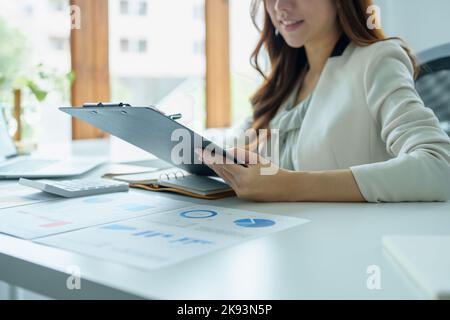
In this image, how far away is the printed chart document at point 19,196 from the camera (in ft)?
3.23

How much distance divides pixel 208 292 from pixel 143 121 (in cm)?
44

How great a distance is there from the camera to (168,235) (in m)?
0.72

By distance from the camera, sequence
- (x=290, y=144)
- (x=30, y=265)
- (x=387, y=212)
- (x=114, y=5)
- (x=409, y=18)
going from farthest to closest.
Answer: (x=114, y=5) < (x=409, y=18) < (x=290, y=144) < (x=387, y=212) < (x=30, y=265)

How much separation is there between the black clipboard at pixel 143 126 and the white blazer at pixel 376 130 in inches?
11.4

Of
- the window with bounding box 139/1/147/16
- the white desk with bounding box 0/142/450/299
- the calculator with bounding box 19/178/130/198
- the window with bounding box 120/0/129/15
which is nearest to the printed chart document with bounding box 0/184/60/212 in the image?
the calculator with bounding box 19/178/130/198

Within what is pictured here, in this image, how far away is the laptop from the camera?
1.32m

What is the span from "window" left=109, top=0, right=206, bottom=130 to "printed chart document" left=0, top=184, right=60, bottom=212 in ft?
5.33

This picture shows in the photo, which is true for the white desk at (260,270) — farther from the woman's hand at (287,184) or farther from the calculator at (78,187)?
the calculator at (78,187)

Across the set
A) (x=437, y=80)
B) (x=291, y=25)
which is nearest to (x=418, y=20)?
(x=437, y=80)

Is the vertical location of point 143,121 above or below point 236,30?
below

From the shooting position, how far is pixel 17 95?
2014mm

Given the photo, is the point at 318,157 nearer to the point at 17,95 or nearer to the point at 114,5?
the point at 17,95

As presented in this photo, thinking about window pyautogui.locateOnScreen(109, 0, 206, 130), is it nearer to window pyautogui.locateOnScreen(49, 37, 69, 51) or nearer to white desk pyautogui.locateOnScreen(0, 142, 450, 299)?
window pyautogui.locateOnScreen(49, 37, 69, 51)

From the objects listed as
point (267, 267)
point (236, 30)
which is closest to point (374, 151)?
point (267, 267)
